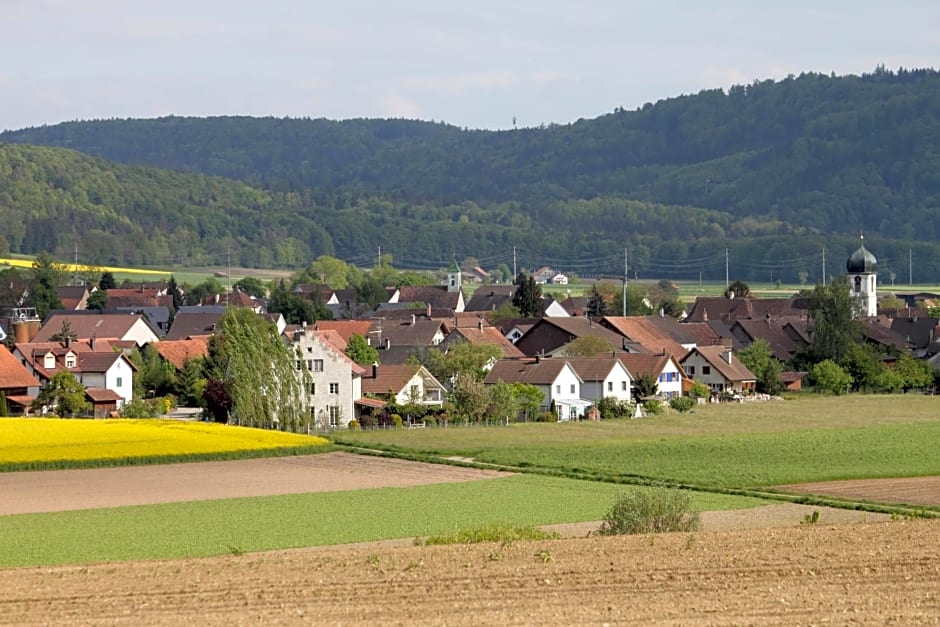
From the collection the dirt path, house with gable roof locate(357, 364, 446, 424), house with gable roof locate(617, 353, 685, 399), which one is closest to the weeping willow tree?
house with gable roof locate(357, 364, 446, 424)

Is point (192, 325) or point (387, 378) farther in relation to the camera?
point (192, 325)

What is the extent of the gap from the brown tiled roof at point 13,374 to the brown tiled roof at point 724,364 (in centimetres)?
3050

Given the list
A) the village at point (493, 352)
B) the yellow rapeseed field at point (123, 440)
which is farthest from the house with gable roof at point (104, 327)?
the yellow rapeseed field at point (123, 440)

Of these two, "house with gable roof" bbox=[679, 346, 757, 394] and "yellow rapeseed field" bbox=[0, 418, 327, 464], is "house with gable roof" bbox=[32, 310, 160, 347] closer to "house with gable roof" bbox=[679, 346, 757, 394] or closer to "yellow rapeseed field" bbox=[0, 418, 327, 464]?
"house with gable roof" bbox=[679, 346, 757, 394]

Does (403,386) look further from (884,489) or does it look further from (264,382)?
(884,489)

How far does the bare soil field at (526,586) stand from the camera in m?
17.5

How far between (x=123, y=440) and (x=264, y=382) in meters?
11.1

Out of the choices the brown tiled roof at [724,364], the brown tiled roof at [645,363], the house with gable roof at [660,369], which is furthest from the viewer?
the brown tiled roof at [724,364]

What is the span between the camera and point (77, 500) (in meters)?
35.4

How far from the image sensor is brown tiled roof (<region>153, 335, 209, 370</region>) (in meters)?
73.6

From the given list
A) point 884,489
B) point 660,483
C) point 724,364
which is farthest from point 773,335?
point 884,489

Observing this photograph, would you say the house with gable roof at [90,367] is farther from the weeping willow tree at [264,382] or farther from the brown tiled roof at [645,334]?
the brown tiled roof at [645,334]

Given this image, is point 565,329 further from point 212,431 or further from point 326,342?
point 212,431

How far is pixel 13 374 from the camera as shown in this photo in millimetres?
61281
